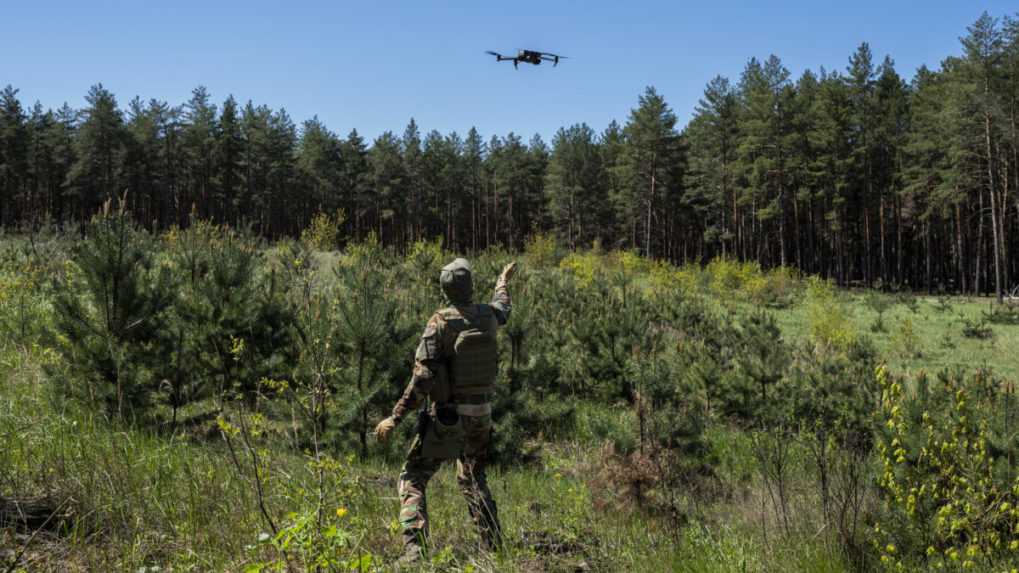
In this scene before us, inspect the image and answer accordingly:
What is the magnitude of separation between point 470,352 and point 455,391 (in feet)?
1.02

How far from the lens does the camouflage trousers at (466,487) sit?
385cm

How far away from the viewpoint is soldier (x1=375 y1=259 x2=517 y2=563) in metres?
4.27

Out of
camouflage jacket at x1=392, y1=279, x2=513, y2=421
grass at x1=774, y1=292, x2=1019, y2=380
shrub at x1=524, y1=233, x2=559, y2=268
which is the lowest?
grass at x1=774, y1=292, x2=1019, y2=380

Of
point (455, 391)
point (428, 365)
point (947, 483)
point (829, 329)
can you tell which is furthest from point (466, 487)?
point (829, 329)

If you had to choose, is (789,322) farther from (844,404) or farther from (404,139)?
(404,139)

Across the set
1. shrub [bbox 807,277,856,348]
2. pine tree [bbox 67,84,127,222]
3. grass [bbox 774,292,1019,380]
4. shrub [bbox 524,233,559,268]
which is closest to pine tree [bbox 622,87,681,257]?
shrub [bbox 524,233,559,268]

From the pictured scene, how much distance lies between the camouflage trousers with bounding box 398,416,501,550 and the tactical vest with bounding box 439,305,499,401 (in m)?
0.24

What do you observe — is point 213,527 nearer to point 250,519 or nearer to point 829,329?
point 250,519

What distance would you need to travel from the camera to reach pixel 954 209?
140 ft

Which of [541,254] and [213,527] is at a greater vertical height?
[541,254]

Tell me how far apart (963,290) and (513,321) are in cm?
4226

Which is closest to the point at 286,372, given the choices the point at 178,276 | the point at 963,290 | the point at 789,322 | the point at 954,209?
the point at 178,276

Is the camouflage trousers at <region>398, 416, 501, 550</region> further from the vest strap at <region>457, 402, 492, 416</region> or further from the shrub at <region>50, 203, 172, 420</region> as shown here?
the shrub at <region>50, 203, 172, 420</region>

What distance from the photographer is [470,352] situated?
14.4 ft
